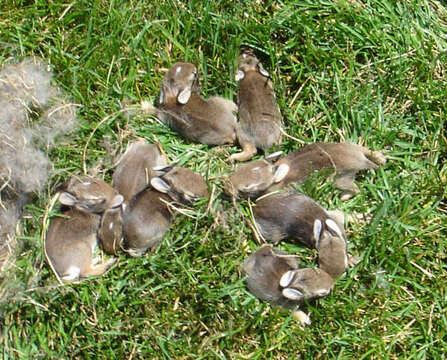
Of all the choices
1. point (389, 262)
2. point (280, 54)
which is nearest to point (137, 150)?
point (280, 54)

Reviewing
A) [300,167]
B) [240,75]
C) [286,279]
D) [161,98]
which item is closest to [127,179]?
[161,98]

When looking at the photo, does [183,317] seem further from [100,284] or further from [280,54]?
[280,54]

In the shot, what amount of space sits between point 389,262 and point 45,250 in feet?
9.21

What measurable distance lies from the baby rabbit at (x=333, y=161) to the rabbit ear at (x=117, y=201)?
128cm

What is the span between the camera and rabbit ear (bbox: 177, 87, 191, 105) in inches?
226

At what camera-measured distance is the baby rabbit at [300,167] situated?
552cm

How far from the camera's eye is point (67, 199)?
5.49m

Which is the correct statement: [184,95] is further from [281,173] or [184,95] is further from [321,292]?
[321,292]

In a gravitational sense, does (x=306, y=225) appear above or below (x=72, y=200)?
above

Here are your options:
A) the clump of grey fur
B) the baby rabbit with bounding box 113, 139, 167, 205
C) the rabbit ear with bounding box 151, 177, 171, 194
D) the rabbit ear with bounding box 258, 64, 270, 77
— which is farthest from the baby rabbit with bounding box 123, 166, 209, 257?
the rabbit ear with bounding box 258, 64, 270, 77

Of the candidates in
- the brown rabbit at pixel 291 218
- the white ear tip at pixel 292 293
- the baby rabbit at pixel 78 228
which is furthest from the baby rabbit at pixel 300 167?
the baby rabbit at pixel 78 228

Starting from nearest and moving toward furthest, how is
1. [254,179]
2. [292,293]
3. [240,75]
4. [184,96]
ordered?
1. [292,293]
2. [254,179]
3. [184,96]
4. [240,75]

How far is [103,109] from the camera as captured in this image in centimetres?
584

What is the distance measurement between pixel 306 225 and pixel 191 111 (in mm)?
1402
